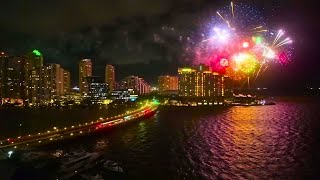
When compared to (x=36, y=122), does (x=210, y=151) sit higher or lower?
lower

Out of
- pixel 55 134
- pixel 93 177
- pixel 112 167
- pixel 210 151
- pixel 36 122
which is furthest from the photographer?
pixel 36 122

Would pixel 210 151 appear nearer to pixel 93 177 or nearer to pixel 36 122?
pixel 93 177

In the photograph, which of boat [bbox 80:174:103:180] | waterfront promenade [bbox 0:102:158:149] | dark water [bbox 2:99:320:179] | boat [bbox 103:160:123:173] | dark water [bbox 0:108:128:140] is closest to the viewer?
boat [bbox 80:174:103:180]

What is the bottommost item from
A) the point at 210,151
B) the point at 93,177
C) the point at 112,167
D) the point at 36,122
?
the point at 210,151

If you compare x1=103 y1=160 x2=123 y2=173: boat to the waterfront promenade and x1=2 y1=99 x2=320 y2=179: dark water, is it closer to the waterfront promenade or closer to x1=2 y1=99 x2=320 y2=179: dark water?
x1=2 y1=99 x2=320 y2=179: dark water

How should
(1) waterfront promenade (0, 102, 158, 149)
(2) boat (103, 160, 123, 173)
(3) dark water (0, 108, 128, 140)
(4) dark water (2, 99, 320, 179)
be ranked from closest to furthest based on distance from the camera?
(2) boat (103, 160, 123, 173), (4) dark water (2, 99, 320, 179), (1) waterfront promenade (0, 102, 158, 149), (3) dark water (0, 108, 128, 140)

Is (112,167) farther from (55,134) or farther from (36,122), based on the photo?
(36,122)

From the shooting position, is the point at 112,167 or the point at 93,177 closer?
the point at 93,177

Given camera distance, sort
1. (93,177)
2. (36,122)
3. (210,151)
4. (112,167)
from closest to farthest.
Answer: (93,177), (112,167), (210,151), (36,122)

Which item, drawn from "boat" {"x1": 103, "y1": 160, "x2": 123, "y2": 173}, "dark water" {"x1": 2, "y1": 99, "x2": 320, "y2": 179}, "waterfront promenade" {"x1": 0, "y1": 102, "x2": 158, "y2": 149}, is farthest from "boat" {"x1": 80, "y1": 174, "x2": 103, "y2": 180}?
"waterfront promenade" {"x1": 0, "y1": 102, "x2": 158, "y2": 149}

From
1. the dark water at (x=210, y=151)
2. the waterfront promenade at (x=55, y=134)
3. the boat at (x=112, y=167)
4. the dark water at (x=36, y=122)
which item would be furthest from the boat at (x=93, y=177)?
the dark water at (x=36, y=122)

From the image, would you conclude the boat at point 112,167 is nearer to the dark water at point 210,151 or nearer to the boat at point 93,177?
the dark water at point 210,151

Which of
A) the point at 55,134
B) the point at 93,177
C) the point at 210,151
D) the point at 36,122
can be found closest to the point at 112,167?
the point at 93,177
